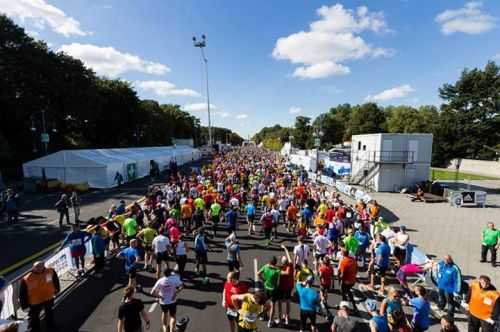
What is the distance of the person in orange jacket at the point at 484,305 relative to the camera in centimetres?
549

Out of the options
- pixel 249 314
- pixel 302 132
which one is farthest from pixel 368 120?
pixel 249 314

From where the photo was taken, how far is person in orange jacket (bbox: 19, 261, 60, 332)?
5835 mm

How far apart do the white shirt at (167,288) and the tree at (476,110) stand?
35.1 metres

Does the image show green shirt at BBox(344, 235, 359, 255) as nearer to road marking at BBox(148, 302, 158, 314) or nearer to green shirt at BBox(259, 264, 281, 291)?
green shirt at BBox(259, 264, 281, 291)

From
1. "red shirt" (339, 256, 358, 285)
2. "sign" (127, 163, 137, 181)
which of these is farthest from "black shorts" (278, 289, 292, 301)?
"sign" (127, 163, 137, 181)

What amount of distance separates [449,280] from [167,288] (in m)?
6.60

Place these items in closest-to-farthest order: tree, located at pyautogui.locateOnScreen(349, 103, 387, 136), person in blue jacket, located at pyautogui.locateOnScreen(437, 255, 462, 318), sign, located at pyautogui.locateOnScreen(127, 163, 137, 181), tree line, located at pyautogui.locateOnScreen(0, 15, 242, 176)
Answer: person in blue jacket, located at pyautogui.locateOnScreen(437, 255, 462, 318), sign, located at pyautogui.locateOnScreen(127, 163, 137, 181), tree line, located at pyautogui.locateOnScreen(0, 15, 242, 176), tree, located at pyautogui.locateOnScreen(349, 103, 387, 136)

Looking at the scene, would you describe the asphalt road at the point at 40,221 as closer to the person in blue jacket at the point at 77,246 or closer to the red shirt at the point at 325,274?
the person in blue jacket at the point at 77,246

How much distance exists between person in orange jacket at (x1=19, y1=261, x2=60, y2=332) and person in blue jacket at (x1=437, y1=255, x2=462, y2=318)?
907 cm

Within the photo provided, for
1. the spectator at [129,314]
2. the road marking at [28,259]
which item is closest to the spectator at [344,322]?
the spectator at [129,314]

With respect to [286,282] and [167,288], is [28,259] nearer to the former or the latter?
[167,288]

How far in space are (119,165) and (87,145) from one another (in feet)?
83.3

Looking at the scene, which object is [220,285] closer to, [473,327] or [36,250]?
[473,327]

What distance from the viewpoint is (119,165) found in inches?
1150
